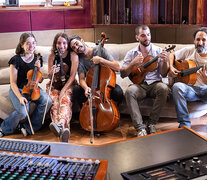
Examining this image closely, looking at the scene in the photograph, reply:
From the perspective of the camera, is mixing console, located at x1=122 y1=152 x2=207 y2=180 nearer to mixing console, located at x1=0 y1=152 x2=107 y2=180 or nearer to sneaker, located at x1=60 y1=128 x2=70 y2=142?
mixing console, located at x1=0 y1=152 x2=107 y2=180

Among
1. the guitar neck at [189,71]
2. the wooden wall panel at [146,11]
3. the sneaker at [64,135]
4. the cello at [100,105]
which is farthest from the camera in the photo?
the wooden wall panel at [146,11]

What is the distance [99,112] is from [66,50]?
84 centimetres

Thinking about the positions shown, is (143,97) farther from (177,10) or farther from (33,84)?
(177,10)

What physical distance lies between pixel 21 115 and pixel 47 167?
2.24m

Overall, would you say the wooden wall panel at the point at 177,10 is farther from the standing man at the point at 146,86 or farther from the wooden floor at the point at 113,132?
the wooden floor at the point at 113,132

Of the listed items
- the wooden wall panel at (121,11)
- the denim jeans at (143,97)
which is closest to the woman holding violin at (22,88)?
the denim jeans at (143,97)

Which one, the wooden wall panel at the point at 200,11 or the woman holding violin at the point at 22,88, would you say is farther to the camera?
the wooden wall panel at the point at 200,11

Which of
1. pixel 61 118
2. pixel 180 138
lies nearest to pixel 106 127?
pixel 61 118

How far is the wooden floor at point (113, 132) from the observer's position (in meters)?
3.39

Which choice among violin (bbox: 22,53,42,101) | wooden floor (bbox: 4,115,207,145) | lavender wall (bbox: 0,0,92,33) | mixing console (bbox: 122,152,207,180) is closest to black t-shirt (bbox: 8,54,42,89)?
violin (bbox: 22,53,42,101)

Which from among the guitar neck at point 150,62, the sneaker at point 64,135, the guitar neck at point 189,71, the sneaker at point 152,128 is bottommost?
the sneaker at point 152,128

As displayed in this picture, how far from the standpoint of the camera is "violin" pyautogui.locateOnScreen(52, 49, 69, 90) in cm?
353

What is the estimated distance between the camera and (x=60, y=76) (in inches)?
141

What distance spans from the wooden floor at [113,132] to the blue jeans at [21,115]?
0.09m
